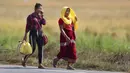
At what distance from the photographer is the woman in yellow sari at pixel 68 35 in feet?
45.6

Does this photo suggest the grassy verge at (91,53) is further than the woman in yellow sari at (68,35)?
Yes

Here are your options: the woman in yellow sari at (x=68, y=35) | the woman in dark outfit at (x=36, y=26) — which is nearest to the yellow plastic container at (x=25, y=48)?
the woman in dark outfit at (x=36, y=26)

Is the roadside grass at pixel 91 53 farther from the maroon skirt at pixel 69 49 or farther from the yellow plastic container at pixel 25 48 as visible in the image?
the yellow plastic container at pixel 25 48

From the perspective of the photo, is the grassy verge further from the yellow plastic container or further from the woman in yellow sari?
the yellow plastic container

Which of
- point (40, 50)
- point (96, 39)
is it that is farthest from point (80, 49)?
point (40, 50)

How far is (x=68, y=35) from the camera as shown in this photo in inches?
551

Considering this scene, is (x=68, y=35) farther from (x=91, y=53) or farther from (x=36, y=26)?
(x=91, y=53)

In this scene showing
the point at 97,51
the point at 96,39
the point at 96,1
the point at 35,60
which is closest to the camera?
the point at 35,60

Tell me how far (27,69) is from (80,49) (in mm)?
3758

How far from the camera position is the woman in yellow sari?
548 inches

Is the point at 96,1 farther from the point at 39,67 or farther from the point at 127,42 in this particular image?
the point at 39,67

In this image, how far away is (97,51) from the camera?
16.6 meters

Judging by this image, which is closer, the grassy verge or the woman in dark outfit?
the woman in dark outfit

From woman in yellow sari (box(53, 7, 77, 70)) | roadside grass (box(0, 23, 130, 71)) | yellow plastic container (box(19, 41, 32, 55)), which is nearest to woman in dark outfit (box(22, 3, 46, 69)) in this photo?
yellow plastic container (box(19, 41, 32, 55))
